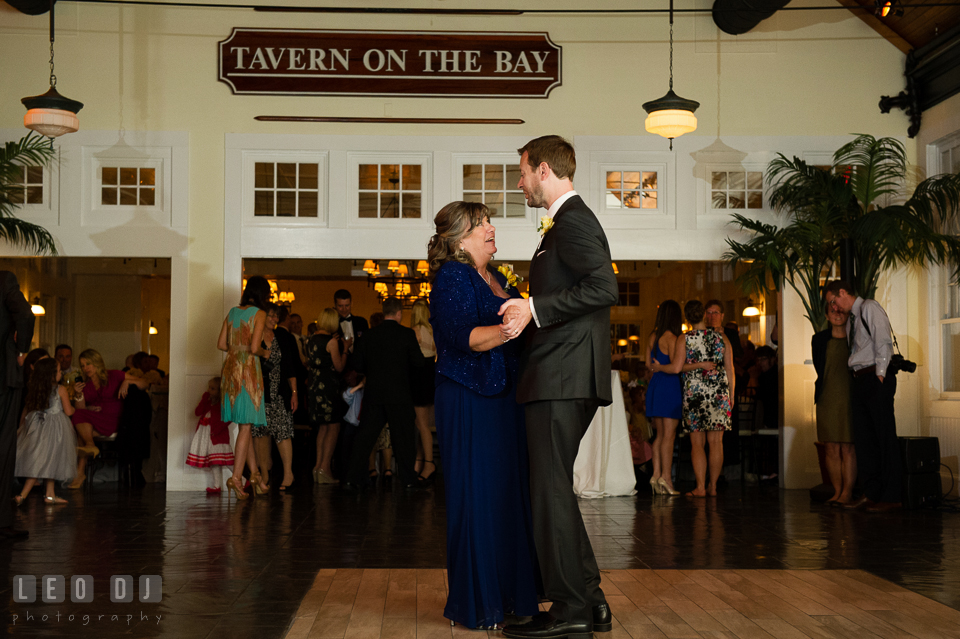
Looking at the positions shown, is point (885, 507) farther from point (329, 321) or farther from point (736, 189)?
point (329, 321)

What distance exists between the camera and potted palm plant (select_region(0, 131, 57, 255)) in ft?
25.2

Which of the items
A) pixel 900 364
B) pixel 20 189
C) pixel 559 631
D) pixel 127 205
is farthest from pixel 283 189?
pixel 559 631

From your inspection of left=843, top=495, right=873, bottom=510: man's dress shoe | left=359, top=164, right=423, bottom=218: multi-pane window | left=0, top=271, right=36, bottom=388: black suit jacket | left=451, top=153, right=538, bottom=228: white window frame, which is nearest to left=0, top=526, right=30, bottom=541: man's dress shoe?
left=0, top=271, right=36, bottom=388: black suit jacket

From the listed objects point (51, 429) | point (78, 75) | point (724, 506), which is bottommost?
point (724, 506)

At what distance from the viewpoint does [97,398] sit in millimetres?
8773

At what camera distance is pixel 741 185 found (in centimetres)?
839

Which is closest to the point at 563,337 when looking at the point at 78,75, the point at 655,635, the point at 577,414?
the point at 577,414

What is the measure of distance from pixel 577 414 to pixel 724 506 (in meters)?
4.26

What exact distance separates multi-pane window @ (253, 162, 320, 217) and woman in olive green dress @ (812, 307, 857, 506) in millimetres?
4530

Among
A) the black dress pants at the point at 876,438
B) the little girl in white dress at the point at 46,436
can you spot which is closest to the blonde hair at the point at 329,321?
the little girl in white dress at the point at 46,436

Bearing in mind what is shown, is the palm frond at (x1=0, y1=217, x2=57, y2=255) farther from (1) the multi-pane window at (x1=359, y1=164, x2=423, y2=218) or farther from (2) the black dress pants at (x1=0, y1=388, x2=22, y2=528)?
(2) the black dress pants at (x1=0, y1=388, x2=22, y2=528)

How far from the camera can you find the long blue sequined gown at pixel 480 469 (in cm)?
314

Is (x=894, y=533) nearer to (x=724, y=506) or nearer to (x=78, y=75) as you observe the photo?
(x=724, y=506)

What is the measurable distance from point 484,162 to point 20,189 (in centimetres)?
414
